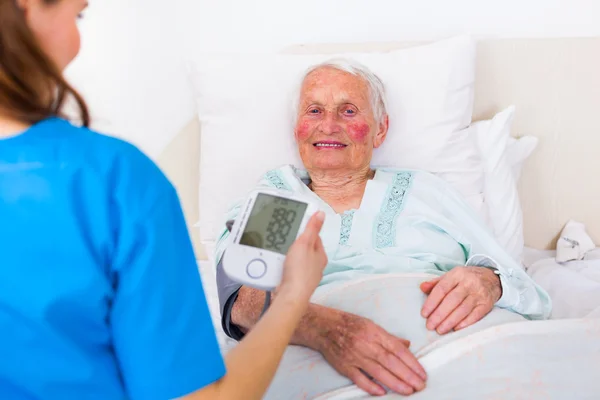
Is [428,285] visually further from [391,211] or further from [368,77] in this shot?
[368,77]

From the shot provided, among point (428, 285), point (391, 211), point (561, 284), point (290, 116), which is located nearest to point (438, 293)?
point (428, 285)

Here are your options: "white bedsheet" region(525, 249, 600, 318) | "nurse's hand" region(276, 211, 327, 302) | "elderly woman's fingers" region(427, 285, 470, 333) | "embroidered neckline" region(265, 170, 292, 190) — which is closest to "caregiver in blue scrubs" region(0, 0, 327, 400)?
"nurse's hand" region(276, 211, 327, 302)

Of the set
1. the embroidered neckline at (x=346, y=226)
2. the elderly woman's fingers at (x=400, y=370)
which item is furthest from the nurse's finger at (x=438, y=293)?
the embroidered neckline at (x=346, y=226)

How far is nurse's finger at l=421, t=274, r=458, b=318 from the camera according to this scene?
112 cm

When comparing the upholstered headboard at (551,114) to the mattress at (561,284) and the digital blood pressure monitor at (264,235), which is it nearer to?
the mattress at (561,284)

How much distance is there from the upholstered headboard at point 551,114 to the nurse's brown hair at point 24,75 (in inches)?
54.8

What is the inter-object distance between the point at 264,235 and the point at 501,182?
0.97m

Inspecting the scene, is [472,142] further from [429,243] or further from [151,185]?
[151,185]

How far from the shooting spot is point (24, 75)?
56cm

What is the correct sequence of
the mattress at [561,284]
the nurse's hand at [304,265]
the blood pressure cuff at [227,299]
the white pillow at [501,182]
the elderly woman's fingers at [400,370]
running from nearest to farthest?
1. the nurse's hand at [304,265]
2. the elderly woman's fingers at [400,370]
3. the blood pressure cuff at [227,299]
4. the mattress at [561,284]
5. the white pillow at [501,182]

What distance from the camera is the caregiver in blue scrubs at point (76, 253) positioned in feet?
1.83

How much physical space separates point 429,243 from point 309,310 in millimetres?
335

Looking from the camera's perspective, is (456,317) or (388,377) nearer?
(388,377)

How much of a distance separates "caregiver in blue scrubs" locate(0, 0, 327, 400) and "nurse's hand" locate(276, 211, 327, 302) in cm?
15
